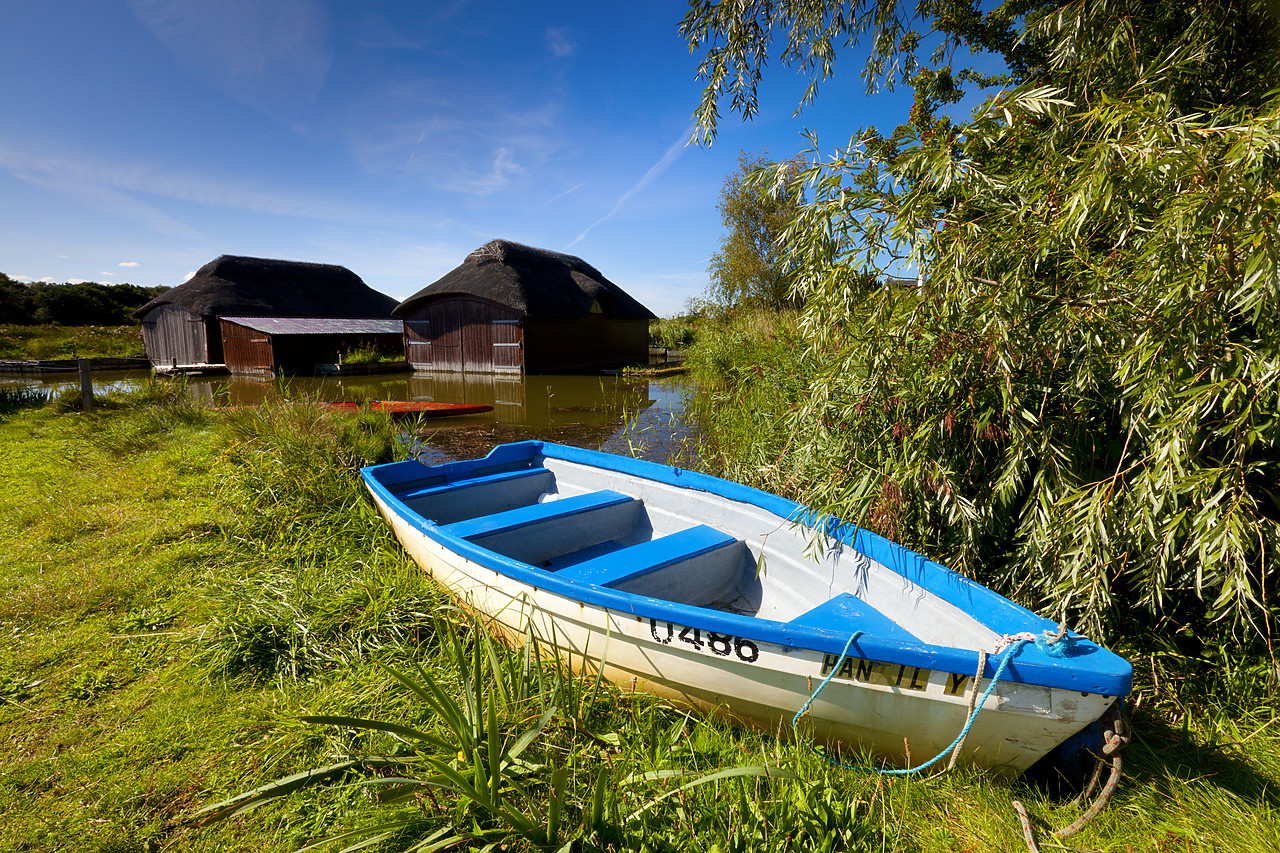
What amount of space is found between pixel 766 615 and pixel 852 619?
74 centimetres

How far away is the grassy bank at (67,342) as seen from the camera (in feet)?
81.5

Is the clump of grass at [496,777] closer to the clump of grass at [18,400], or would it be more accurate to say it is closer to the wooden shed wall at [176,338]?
the clump of grass at [18,400]

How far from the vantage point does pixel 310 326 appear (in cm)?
2139

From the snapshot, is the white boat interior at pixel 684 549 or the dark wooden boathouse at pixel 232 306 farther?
the dark wooden boathouse at pixel 232 306

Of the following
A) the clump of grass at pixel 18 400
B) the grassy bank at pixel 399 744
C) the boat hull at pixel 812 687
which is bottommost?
the grassy bank at pixel 399 744

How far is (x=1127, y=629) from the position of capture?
2594mm

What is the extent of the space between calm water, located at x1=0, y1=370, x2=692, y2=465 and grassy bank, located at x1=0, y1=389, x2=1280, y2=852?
9.09ft

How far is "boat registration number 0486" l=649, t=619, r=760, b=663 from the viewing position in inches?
82.7

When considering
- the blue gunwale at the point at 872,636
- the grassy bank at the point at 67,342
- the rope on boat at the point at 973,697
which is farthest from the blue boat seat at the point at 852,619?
the grassy bank at the point at 67,342

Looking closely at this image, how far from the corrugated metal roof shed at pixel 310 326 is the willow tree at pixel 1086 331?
21.6 meters

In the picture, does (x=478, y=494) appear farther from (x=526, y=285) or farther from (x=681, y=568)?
(x=526, y=285)

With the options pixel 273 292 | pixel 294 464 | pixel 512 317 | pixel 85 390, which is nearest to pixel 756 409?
pixel 294 464

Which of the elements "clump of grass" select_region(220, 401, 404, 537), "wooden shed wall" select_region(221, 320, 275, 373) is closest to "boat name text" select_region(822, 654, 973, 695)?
"clump of grass" select_region(220, 401, 404, 537)

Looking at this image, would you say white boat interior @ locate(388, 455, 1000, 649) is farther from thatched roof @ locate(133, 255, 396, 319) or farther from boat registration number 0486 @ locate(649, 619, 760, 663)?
thatched roof @ locate(133, 255, 396, 319)
